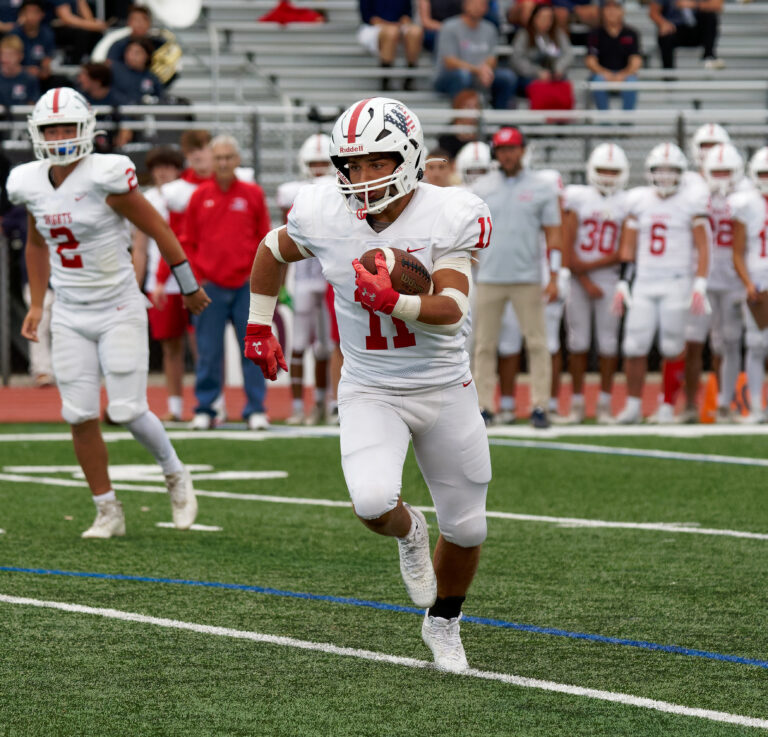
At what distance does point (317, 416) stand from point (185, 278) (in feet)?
16.6

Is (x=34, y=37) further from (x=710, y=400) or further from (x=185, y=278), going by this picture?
(x=185, y=278)

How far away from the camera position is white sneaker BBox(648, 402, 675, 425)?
38.7 ft

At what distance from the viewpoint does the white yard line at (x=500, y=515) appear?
7055mm

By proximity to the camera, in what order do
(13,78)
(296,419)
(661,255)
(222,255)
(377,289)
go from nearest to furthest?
1. (377,289)
2. (222,255)
3. (661,255)
4. (296,419)
5. (13,78)

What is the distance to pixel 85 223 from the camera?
264 inches

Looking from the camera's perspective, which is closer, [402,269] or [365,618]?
[402,269]

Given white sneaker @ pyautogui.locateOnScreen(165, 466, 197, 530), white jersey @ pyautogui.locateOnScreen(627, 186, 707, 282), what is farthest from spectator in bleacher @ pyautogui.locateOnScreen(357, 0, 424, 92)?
white sneaker @ pyautogui.locateOnScreen(165, 466, 197, 530)

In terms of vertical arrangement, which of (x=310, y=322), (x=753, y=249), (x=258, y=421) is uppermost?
(x=753, y=249)

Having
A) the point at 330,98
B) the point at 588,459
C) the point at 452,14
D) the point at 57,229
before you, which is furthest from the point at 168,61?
the point at 57,229

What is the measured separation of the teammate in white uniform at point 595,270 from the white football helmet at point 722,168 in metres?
0.67

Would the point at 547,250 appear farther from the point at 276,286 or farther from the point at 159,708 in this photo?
the point at 159,708

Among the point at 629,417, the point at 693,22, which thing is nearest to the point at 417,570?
the point at 629,417

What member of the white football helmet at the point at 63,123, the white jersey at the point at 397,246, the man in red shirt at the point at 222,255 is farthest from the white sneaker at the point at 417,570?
the man in red shirt at the point at 222,255

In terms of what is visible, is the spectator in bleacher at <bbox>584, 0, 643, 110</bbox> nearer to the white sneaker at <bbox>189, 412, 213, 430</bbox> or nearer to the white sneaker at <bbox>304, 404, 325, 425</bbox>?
the white sneaker at <bbox>304, 404, 325, 425</bbox>
